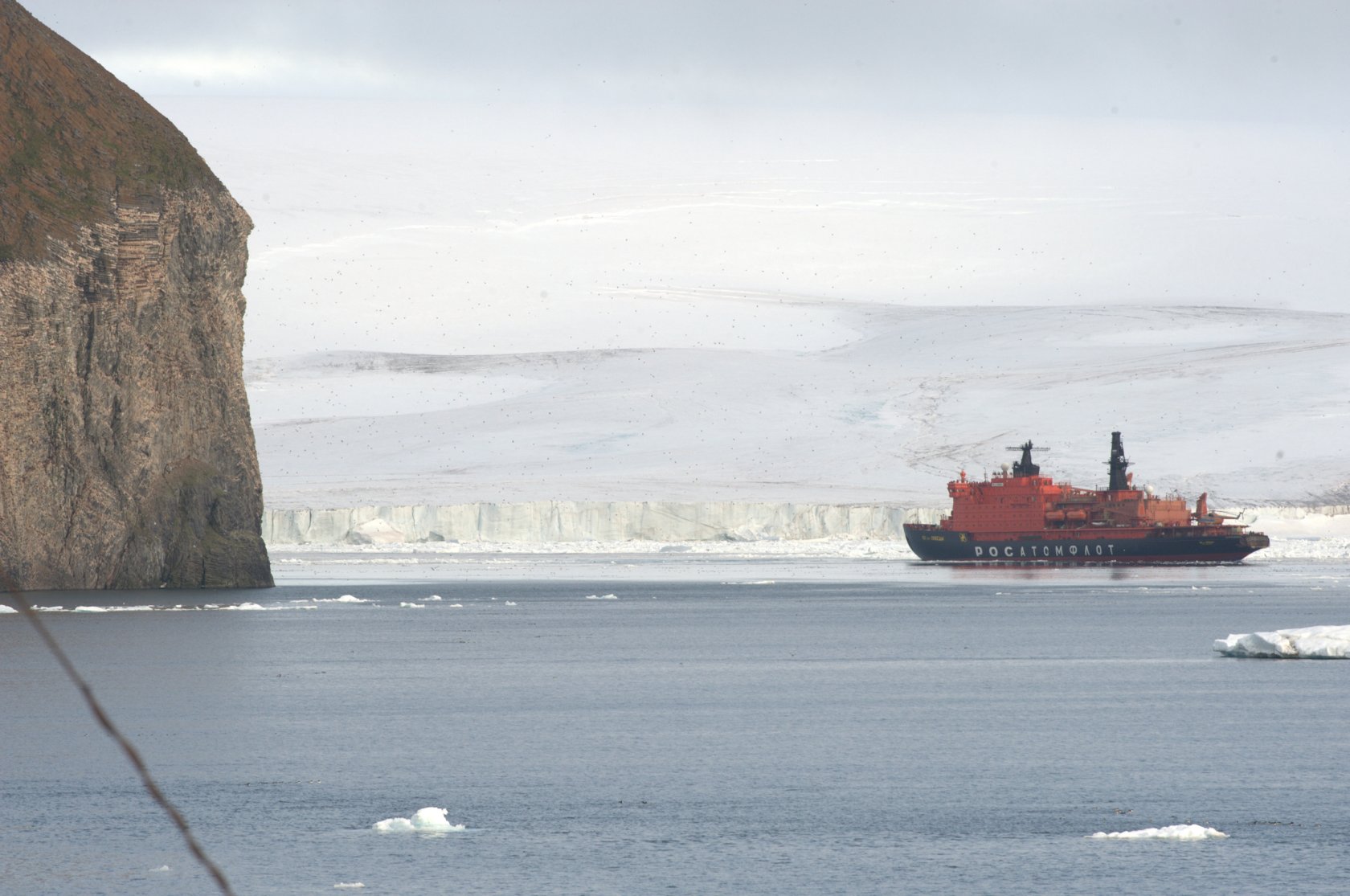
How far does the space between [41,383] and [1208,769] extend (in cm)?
3020

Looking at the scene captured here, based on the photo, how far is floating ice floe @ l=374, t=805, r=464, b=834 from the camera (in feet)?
41.7

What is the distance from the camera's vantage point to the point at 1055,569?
68.6 meters

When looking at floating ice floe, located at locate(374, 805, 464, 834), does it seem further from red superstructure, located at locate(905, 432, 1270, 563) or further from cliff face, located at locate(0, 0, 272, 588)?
red superstructure, located at locate(905, 432, 1270, 563)

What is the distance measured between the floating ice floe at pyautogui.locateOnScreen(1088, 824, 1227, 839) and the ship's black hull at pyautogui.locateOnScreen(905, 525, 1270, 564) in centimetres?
6237

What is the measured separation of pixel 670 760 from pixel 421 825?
11.6 ft

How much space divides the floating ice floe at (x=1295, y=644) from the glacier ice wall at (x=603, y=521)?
5781 centimetres

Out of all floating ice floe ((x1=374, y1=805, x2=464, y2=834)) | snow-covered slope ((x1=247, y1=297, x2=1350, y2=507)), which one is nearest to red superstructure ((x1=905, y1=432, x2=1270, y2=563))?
snow-covered slope ((x1=247, y1=297, x2=1350, y2=507))

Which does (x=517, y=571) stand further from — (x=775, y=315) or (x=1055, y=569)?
(x=775, y=315)

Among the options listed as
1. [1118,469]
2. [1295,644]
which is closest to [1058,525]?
[1118,469]

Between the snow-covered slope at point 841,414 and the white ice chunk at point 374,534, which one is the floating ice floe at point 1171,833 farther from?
the snow-covered slope at point 841,414

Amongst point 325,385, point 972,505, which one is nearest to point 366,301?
point 325,385

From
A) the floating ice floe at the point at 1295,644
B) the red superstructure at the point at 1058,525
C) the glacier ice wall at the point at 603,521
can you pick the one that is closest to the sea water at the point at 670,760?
the floating ice floe at the point at 1295,644

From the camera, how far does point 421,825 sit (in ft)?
41.9

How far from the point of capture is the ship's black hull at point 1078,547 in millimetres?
73188
